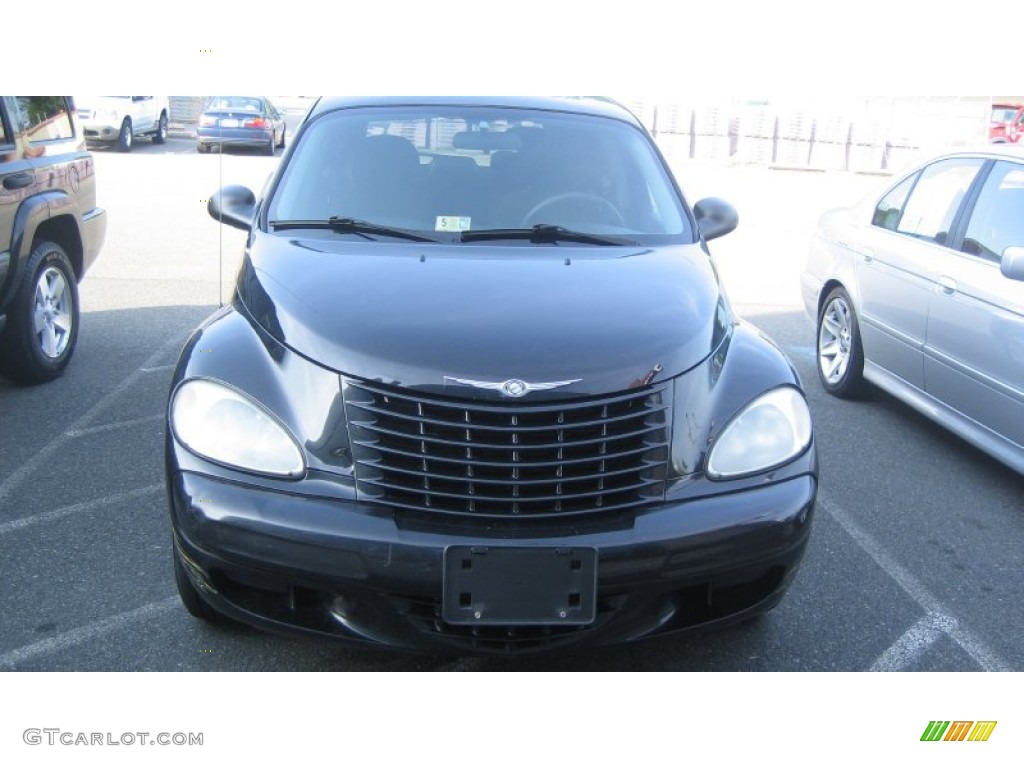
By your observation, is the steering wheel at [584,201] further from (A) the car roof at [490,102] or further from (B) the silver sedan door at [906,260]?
(B) the silver sedan door at [906,260]

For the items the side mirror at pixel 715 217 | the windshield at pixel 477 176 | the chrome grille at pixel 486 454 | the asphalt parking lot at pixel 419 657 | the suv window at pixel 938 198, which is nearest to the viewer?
the chrome grille at pixel 486 454

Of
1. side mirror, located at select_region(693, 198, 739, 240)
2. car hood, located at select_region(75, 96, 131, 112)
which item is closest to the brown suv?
side mirror, located at select_region(693, 198, 739, 240)

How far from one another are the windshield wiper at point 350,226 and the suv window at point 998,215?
2.82 metres

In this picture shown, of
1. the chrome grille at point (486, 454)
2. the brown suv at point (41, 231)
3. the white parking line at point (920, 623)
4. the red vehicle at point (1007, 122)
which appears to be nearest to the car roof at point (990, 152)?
the white parking line at point (920, 623)

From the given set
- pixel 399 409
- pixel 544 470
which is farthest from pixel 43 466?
pixel 544 470

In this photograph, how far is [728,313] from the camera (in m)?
3.32

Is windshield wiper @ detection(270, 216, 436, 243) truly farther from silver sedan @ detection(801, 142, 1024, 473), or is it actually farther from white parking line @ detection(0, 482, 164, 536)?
silver sedan @ detection(801, 142, 1024, 473)

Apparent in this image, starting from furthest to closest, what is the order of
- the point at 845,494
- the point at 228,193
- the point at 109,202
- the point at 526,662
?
the point at 109,202 < the point at 845,494 < the point at 228,193 < the point at 526,662

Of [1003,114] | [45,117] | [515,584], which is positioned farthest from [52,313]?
[1003,114]

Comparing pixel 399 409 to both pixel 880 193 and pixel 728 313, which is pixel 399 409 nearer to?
pixel 728 313

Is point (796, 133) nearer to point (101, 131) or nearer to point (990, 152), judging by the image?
point (101, 131)

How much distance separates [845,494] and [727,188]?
15.7 meters

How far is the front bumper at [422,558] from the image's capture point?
8.29 ft
